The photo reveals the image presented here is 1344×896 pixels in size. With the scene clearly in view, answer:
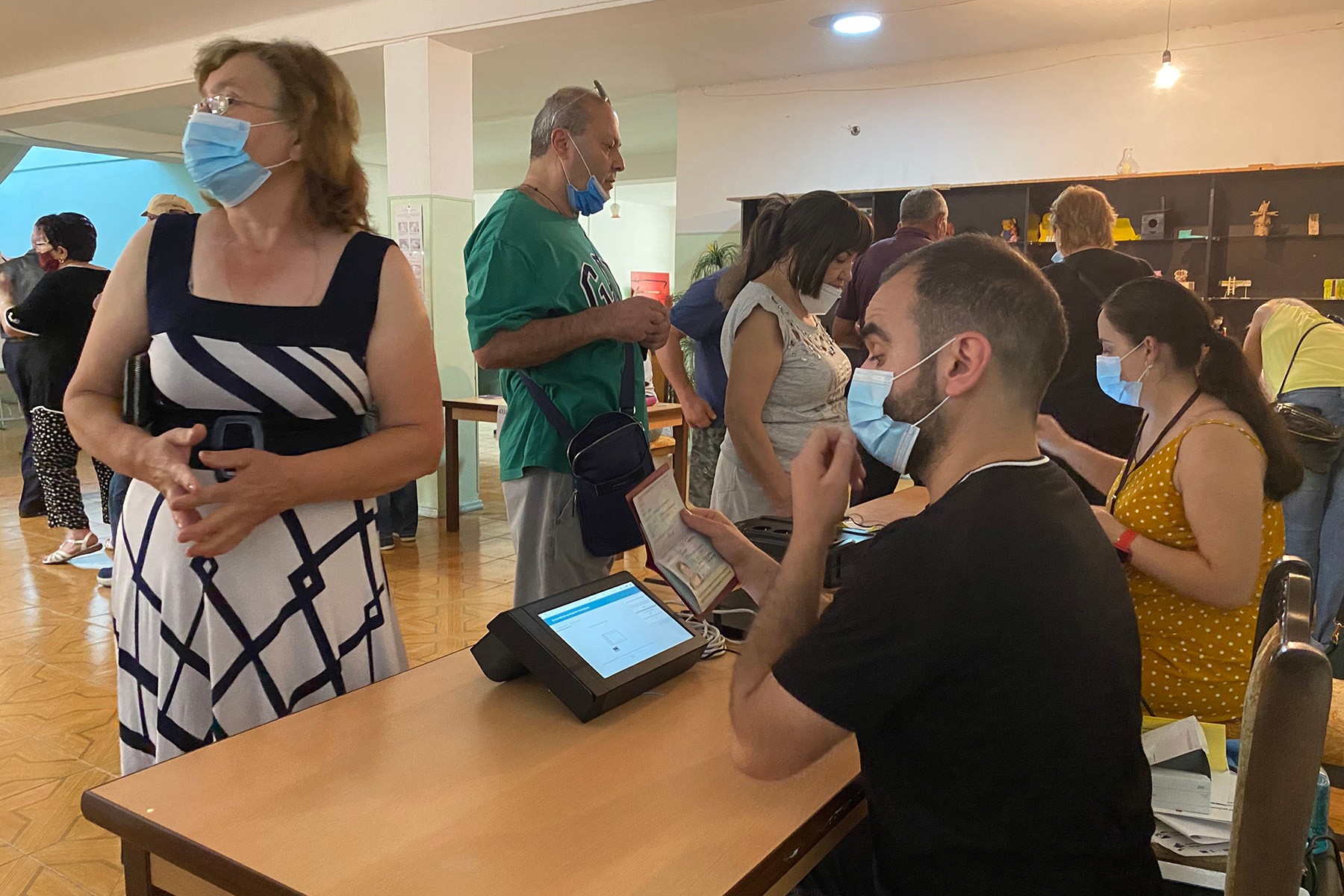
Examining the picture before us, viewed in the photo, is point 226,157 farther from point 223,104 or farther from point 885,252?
point 885,252

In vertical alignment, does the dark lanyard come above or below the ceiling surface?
below

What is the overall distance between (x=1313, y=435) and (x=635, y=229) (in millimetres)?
14002

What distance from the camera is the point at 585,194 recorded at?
2.20 metres

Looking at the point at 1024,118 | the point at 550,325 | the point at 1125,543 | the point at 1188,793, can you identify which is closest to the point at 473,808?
the point at 1188,793

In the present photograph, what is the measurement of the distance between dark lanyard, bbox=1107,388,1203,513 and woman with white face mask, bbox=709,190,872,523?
71cm

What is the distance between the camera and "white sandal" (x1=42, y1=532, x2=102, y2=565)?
4953mm

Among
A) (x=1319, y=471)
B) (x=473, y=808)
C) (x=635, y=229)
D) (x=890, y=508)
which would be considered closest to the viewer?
(x=473, y=808)

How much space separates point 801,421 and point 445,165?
4066mm

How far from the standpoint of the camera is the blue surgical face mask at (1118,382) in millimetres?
2084

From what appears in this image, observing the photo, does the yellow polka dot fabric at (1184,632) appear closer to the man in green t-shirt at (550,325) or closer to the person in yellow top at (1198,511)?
the person in yellow top at (1198,511)

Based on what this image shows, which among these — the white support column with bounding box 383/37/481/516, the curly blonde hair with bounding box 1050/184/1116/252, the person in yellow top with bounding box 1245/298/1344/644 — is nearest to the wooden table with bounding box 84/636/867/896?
the curly blonde hair with bounding box 1050/184/1116/252

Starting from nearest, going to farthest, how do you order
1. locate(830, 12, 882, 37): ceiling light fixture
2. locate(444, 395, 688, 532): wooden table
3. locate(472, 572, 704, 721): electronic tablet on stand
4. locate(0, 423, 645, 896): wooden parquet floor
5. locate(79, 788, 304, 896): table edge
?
locate(79, 788, 304, 896): table edge < locate(472, 572, 704, 721): electronic tablet on stand < locate(0, 423, 645, 896): wooden parquet floor < locate(444, 395, 688, 532): wooden table < locate(830, 12, 882, 37): ceiling light fixture

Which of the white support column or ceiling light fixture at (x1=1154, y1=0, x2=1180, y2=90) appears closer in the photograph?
the white support column

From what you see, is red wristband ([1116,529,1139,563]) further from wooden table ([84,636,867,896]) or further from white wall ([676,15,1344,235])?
white wall ([676,15,1344,235])
